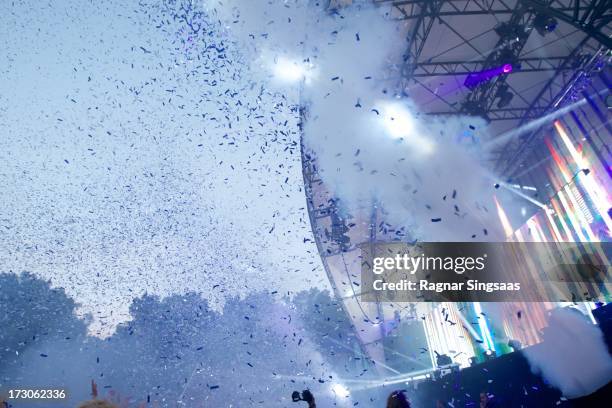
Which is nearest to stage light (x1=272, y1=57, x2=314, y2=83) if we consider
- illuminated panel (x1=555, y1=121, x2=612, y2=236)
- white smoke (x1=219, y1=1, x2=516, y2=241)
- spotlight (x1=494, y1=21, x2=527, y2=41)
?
white smoke (x1=219, y1=1, x2=516, y2=241)

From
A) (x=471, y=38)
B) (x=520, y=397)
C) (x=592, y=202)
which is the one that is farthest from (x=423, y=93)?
(x=520, y=397)

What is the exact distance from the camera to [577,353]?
3.02 meters

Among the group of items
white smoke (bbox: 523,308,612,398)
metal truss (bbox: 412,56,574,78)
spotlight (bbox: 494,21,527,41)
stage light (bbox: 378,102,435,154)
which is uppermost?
metal truss (bbox: 412,56,574,78)

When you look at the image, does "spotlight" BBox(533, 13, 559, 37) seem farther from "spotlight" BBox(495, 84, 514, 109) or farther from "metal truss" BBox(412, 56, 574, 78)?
"spotlight" BBox(495, 84, 514, 109)

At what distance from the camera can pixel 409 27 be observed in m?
8.62

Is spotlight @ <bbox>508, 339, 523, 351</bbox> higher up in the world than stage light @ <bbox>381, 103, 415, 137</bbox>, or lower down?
lower down

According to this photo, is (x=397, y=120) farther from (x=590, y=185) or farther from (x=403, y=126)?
(x=590, y=185)

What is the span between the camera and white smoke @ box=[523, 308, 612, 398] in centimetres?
271

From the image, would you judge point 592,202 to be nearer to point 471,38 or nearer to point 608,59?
point 608,59

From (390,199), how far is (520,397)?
20.3 feet

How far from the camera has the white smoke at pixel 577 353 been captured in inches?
106

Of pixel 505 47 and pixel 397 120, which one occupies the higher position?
pixel 505 47

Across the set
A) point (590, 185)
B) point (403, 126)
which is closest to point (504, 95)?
point (403, 126)

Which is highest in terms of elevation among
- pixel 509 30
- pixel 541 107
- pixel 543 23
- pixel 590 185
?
pixel 541 107
